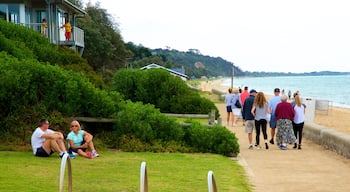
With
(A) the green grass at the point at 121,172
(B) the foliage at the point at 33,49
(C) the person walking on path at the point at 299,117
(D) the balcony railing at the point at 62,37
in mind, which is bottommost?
(A) the green grass at the point at 121,172

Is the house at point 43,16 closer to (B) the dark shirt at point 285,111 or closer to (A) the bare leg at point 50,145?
(B) the dark shirt at point 285,111

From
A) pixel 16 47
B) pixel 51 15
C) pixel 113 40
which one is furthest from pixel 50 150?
pixel 113 40

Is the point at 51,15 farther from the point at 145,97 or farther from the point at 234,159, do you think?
the point at 234,159

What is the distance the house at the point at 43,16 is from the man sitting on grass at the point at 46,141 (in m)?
16.1

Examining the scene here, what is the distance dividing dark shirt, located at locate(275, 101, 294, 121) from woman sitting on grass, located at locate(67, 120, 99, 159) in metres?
5.58

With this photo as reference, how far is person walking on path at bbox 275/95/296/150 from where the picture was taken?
1420 centimetres

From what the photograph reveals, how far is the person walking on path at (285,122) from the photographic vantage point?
1420 centimetres

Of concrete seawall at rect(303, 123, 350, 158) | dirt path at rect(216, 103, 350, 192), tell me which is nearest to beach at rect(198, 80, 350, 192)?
dirt path at rect(216, 103, 350, 192)

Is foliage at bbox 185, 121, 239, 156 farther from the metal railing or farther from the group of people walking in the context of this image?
the metal railing

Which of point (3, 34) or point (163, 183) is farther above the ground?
point (3, 34)

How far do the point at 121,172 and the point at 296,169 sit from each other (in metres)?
4.05

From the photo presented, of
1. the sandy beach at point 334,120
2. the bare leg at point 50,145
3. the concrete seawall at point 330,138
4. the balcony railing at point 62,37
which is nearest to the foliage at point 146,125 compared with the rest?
the bare leg at point 50,145

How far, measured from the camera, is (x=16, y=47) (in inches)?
625

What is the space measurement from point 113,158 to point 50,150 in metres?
1.51
